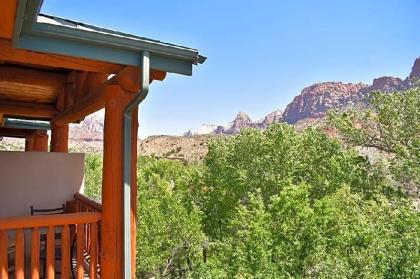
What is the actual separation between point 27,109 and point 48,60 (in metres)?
3.82

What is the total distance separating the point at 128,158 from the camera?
2.84 m

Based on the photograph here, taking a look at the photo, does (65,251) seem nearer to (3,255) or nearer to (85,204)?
(3,255)

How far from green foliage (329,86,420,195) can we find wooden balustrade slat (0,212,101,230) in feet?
46.5

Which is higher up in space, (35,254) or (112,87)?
(112,87)

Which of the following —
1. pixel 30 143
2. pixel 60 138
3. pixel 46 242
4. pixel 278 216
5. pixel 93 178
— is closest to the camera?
pixel 46 242

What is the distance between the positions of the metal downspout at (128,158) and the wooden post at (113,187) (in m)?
0.04

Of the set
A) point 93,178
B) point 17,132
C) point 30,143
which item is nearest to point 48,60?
point 17,132

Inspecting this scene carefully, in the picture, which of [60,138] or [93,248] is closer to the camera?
[93,248]

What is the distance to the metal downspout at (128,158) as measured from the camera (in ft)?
8.65

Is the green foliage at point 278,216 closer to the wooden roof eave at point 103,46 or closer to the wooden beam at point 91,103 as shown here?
the wooden beam at point 91,103

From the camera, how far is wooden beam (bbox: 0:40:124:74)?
251 cm

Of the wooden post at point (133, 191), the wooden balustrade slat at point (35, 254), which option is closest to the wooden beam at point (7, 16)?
the wooden post at point (133, 191)

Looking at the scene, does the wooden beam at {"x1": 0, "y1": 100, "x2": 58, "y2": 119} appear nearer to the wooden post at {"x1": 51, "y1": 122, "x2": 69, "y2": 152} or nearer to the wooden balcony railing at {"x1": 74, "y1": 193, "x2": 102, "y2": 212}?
the wooden post at {"x1": 51, "y1": 122, "x2": 69, "y2": 152}

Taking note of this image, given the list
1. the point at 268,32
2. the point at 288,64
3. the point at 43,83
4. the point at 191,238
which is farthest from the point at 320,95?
the point at 43,83
